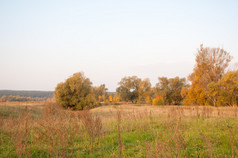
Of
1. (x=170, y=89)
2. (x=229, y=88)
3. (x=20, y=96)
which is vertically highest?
(x=229, y=88)

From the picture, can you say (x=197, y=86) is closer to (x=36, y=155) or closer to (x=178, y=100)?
(x=178, y=100)

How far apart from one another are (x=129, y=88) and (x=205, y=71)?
36.7 meters

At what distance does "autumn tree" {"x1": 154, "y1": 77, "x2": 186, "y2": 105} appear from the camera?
50.0 m

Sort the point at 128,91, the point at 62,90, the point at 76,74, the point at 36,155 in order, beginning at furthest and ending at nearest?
the point at 128,91
the point at 76,74
the point at 62,90
the point at 36,155

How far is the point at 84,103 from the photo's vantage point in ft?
95.0

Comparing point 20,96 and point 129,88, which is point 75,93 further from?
point 20,96

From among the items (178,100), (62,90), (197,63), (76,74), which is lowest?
(178,100)

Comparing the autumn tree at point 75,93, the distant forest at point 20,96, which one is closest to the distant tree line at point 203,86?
the autumn tree at point 75,93

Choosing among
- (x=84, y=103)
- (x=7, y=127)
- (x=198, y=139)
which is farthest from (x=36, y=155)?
(x=84, y=103)

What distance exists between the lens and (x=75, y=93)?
2947 centimetres

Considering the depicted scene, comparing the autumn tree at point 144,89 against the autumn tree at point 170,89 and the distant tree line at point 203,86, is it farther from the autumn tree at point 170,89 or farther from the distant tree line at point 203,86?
the distant tree line at point 203,86

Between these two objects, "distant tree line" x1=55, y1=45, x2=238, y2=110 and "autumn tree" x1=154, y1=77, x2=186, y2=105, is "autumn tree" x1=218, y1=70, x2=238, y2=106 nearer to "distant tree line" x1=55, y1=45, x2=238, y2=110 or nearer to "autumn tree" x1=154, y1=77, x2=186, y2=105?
"distant tree line" x1=55, y1=45, x2=238, y2=110

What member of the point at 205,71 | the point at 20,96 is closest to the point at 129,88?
the point at 205,71

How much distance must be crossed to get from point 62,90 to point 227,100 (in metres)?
30.5
